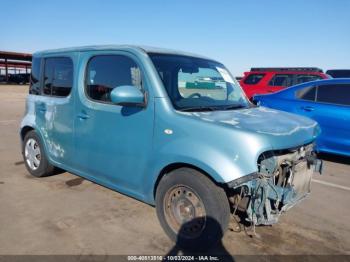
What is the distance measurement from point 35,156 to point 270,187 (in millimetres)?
3878

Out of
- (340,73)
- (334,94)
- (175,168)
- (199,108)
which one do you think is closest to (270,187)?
(175,168)

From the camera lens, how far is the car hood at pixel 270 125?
3086 millimetres

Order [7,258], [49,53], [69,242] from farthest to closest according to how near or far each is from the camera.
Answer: [49,53], [69,242], [7,258]

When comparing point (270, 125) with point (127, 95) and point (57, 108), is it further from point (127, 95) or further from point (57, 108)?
point (57, 108)

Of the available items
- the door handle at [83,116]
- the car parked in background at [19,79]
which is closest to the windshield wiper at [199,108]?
the door handle at [83,116]

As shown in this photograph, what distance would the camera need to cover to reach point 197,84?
A: 4227mm

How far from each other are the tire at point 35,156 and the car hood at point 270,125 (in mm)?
2923

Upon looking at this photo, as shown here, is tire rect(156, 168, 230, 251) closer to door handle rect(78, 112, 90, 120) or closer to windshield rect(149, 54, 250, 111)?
windshield rect(149, 54, 250, 111)

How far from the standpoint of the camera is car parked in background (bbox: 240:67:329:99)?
12005mm

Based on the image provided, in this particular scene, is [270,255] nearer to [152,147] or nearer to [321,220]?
[321,220]

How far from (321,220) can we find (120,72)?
9.80 feet

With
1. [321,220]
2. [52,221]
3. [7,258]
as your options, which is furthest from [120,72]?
[321,220]

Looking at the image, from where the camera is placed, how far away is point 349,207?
469 centimetres

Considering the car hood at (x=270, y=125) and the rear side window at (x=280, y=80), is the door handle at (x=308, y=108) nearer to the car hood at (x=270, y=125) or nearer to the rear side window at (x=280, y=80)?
the car hood at (x=270, y=125)
